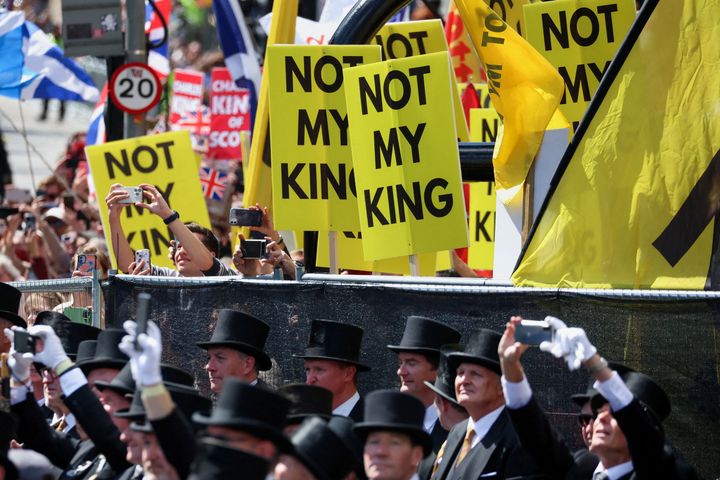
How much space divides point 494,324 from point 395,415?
148 centimetres

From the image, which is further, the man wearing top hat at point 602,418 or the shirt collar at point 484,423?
the shirt collar at point 484,423

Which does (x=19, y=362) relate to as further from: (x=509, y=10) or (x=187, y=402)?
(x=509, y=10)

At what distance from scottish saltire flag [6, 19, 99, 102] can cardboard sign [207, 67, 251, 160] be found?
95.2 inches

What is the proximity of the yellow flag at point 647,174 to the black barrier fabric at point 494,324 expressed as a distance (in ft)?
1.45

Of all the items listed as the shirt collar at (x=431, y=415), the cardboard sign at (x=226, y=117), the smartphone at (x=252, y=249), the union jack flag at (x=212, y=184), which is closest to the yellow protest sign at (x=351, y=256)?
the smartphone at (x=252, y=249)

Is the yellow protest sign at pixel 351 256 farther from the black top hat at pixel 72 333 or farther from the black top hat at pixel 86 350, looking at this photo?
the black top hat at pixel 86 350

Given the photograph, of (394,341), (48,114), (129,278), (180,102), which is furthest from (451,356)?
(48,114)

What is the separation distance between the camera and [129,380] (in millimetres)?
7012

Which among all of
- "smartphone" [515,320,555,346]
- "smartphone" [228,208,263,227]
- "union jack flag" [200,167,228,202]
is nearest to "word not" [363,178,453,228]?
"smartphone" [228,208,263,227]

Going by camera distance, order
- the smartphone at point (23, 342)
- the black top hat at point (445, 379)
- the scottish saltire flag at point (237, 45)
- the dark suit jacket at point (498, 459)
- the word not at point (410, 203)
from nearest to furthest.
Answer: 1. the dark suit jacket at point (498, 459)
2. the smartphone at point (23, 342)
3. the black top hat at point (445, 379)
4. the word not at point (410, 203)
5. the scottish saltire flag at point (237, 45)

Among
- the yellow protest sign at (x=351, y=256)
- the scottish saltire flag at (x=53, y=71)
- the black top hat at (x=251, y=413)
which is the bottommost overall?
the black top hat at (x=251, y=413)

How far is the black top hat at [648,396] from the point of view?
6449mm

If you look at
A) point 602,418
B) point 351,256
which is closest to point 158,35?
point 351,256

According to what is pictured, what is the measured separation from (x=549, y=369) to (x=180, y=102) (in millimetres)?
15022
